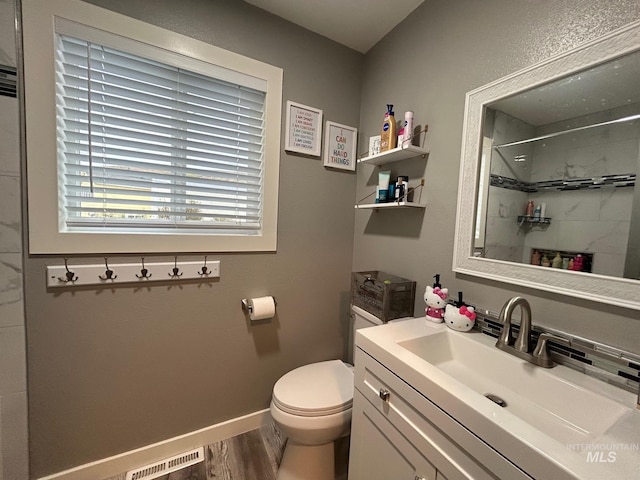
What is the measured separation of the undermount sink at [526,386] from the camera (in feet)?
2.28

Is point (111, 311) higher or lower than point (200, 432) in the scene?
higher

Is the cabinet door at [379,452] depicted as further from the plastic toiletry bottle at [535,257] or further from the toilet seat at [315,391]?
the plastic toiletry bottle at [535,257]

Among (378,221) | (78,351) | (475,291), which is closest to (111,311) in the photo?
(78,351)

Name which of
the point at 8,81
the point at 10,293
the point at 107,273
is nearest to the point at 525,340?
the point at 107,273

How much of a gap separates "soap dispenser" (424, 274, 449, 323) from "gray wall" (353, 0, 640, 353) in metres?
0.09

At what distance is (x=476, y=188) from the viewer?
1117mm

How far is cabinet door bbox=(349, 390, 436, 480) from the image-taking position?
0.78 meters

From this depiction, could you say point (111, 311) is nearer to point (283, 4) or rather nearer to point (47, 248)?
point (47, 248)

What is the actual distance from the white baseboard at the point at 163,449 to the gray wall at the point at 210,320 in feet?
0.12

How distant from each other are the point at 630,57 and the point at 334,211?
4.42ft

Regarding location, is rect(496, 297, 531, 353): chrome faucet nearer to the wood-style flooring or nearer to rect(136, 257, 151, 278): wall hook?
the wood-style flooring

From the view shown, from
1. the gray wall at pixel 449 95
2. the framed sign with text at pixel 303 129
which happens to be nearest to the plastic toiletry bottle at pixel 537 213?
the gray wall at pixel 449 95

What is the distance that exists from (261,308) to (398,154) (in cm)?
116

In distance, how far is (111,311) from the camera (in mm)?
1236
